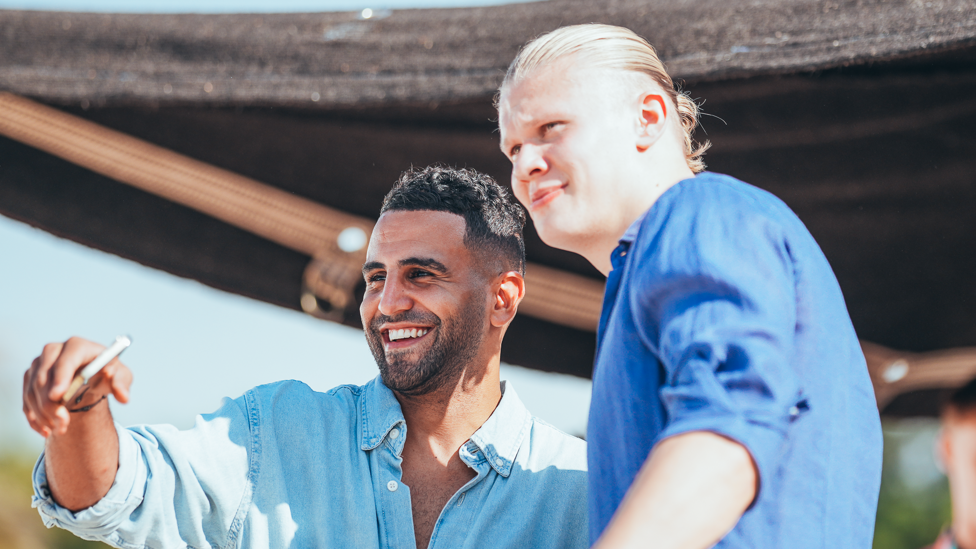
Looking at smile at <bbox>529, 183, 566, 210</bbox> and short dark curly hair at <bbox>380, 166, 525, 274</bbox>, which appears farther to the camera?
short dark curly hair at <bbox>380, 166, 525, 274</bbox>

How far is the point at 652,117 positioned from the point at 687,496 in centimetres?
68

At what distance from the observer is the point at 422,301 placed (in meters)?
2.13

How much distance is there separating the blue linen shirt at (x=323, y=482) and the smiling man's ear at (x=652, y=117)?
0.96 metres

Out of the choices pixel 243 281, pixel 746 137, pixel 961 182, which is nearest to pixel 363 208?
pixel 243 281

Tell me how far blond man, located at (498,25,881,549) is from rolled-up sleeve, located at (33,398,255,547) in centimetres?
89

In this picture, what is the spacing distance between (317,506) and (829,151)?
1.46 meters

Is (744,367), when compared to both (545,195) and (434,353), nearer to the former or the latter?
(545,195)

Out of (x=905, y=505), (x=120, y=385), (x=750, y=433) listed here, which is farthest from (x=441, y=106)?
(x=905, y=505)

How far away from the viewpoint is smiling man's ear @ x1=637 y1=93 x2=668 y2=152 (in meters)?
1.38

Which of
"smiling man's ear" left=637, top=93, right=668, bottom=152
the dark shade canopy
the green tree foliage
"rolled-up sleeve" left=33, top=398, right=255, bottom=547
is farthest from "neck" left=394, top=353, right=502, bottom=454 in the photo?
the green tree foliage

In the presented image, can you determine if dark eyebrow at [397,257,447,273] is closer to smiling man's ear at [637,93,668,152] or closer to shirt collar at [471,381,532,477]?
shirt collar at [471,381,532,477]

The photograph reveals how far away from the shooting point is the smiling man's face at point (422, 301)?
211 centimetres

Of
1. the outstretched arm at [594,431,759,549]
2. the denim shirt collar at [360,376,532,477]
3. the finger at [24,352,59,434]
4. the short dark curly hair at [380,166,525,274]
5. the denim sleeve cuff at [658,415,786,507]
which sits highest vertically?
the short dark curly hair at [380,166,525,274]

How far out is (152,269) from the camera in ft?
7.67
